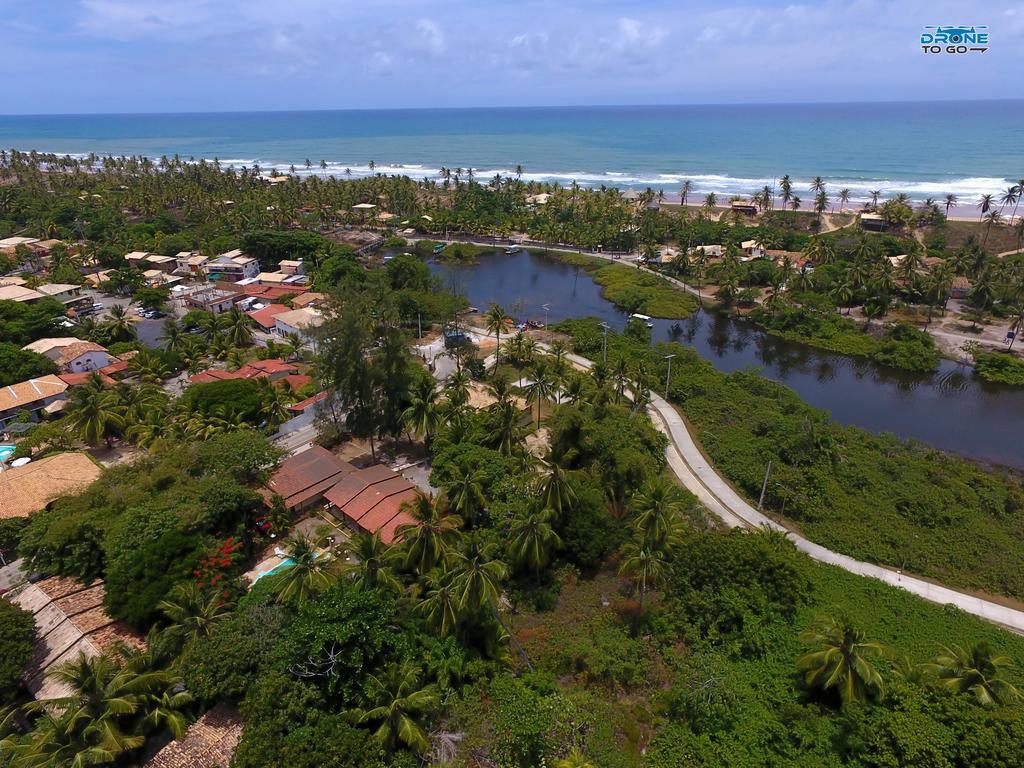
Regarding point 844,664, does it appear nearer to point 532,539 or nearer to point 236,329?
point 532,539

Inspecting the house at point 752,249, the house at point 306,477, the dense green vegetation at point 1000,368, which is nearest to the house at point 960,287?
the dense green vegetation at point 1000,368

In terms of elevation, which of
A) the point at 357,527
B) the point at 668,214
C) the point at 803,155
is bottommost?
the point at 357,527

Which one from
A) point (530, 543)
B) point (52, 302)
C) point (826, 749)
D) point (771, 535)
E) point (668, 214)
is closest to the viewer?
point (826, 749)

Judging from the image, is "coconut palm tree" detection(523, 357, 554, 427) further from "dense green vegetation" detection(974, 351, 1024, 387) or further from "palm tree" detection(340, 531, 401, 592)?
"dense green vegetation" detection(974, 351, 1024, 387)

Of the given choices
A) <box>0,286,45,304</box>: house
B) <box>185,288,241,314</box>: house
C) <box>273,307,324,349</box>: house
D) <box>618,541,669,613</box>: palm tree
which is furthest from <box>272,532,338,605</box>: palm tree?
<box>0,286,45,304</box>: house

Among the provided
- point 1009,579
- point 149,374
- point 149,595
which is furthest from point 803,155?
point 149,595

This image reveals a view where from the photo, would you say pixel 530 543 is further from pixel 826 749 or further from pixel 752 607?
pixel 826 749

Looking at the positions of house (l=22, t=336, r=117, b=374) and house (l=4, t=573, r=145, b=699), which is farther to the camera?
house (l=22, t=336, r=117, b=374)
